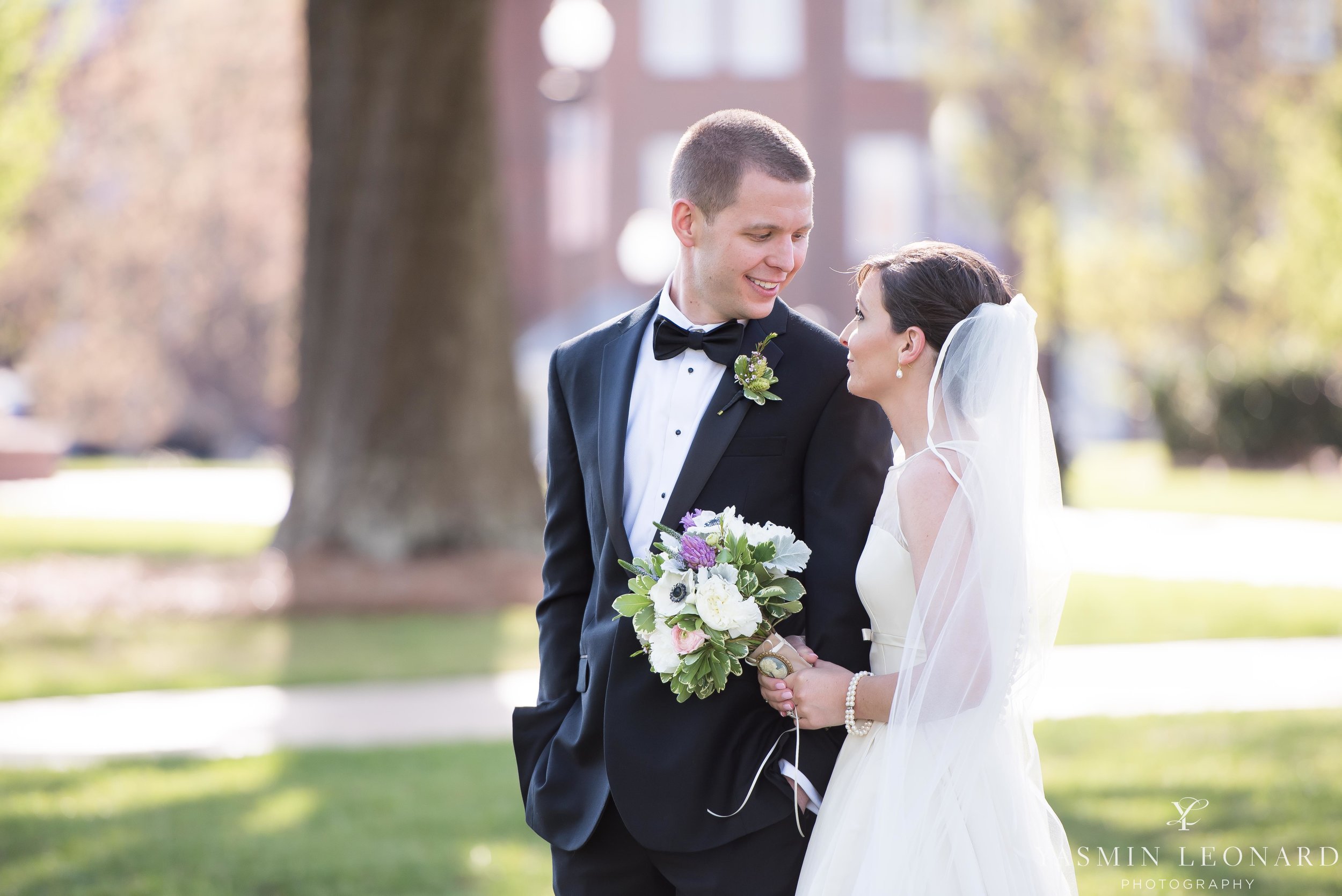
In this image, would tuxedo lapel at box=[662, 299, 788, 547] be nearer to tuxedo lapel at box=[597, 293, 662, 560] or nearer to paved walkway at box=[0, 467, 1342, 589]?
tuxedo lapel at box=[597, 293, 662, 560]

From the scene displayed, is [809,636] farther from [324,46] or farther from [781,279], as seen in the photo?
[324,46]

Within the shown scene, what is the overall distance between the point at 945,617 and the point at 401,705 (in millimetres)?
6529

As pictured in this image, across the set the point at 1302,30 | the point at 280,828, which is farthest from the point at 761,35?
the point at 280,828

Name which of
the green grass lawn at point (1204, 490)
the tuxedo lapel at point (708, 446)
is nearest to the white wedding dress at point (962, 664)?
the tuxedo lapel at point (708, 446)

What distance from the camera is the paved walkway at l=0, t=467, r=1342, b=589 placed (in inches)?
571

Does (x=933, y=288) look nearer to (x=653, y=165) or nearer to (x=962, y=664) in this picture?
(x=962, y=664)

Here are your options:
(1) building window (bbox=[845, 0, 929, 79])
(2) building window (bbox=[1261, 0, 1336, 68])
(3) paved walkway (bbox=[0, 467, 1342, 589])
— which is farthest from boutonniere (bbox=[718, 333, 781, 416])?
(1) building window (bbox=[845, 0, 929, 79])

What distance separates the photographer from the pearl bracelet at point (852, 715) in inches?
123

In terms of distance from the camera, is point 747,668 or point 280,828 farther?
point 280,828

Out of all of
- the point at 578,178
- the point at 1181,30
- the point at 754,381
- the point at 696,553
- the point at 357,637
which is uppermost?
the point at 1181,30

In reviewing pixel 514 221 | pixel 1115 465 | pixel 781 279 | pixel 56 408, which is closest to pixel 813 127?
pixel 514 221

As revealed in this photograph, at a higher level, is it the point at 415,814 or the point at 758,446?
the point at 758,446

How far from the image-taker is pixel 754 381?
3.28 m

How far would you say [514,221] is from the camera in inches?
1484
